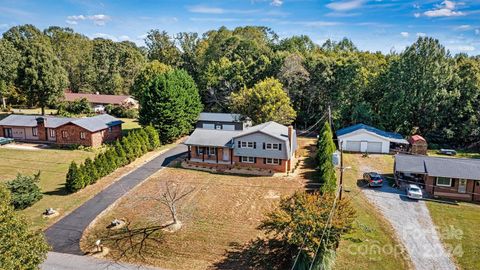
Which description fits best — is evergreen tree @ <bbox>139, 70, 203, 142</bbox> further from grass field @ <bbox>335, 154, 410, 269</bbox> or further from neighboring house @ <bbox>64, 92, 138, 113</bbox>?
neighboring house @ <bbox>64, 92, 138, 113</bbox>

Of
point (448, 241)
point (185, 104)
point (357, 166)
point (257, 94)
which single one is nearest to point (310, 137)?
point (257, 94)

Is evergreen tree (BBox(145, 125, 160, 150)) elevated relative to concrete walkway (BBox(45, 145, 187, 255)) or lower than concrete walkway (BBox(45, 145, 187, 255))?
elevated

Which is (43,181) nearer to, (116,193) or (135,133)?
(116,193)

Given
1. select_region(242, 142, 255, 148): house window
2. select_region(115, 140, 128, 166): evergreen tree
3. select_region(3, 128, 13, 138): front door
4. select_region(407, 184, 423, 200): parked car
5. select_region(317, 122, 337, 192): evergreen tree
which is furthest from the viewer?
select_region(3, 128, 13, 138): front door

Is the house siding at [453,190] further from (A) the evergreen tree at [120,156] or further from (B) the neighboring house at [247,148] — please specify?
(A) the evergreen tree at [120,156]

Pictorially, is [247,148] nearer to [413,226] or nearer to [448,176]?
[413,226]

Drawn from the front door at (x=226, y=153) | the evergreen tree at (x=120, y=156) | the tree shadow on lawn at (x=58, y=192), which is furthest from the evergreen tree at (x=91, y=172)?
the front door at (x=226, y=153)

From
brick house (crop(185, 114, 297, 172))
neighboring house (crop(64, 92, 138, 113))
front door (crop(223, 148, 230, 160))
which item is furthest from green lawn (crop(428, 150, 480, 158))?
neighboring house (crop(64, 92, 138, 113))
